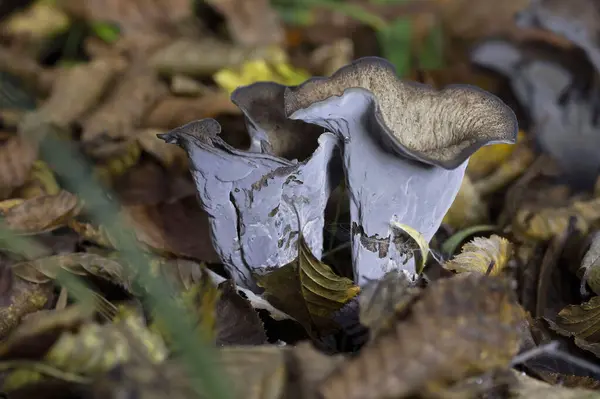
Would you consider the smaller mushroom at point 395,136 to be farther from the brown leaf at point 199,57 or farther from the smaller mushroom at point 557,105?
the brown leaf at point 199,57

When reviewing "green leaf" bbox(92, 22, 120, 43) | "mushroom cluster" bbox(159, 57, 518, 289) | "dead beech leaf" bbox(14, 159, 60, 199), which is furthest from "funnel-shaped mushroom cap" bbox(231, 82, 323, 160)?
"green leaf" bbox(92, 22, 120, 43)

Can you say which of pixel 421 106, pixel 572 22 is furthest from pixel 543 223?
pixel 572 22

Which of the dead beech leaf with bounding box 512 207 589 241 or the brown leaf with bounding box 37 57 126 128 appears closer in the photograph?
the dead beech leaf with bounding box 512 207 589 241

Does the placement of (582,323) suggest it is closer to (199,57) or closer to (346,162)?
(346,162)

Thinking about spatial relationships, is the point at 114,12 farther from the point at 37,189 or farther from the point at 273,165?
the point at 273,165

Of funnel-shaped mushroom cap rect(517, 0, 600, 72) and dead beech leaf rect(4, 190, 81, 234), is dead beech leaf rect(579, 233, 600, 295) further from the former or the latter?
dead beech leaf rect(4, 190, 81, 234)

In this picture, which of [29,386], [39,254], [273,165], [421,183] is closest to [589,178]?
[421,183]
